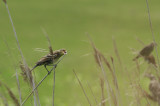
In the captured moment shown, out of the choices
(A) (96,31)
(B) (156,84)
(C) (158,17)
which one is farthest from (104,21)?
(B) (156,84)

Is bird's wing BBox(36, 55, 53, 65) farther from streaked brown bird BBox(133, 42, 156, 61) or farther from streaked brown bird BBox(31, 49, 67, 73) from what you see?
streaked brown bird BBox(133, 42, 156, 61)

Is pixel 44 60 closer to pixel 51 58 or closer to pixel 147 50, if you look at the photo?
pixel 51 58

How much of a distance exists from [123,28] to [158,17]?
137cm

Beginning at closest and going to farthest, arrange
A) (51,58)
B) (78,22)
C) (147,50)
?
(51,58) → (147,50) → (78,22)

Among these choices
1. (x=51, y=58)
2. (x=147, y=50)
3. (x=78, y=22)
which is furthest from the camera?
(x=78, y=22)

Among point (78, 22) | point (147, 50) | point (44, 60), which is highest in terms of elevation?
point (44, 60)

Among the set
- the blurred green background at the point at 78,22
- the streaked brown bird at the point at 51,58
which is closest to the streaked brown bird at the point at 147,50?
the streaked brown bird at the point at 51,58

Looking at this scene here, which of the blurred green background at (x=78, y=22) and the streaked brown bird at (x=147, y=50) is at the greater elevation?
the streaked brown bird at (x=147, y=50)

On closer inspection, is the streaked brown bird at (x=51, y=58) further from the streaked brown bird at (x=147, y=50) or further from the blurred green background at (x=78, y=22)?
the blurred green background at (x=78, y=22)

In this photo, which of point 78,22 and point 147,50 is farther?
point 78,22

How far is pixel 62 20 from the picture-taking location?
9047mm

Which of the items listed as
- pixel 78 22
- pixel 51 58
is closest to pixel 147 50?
pixel 51 58

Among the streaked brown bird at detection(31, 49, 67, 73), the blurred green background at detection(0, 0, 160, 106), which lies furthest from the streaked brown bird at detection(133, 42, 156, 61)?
the blurred green background at detection(0, 0, 160, 106)

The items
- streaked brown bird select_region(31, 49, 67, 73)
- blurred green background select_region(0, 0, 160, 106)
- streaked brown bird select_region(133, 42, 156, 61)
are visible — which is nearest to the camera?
streaked brown bird select_region(31, 49, 67, 73)
